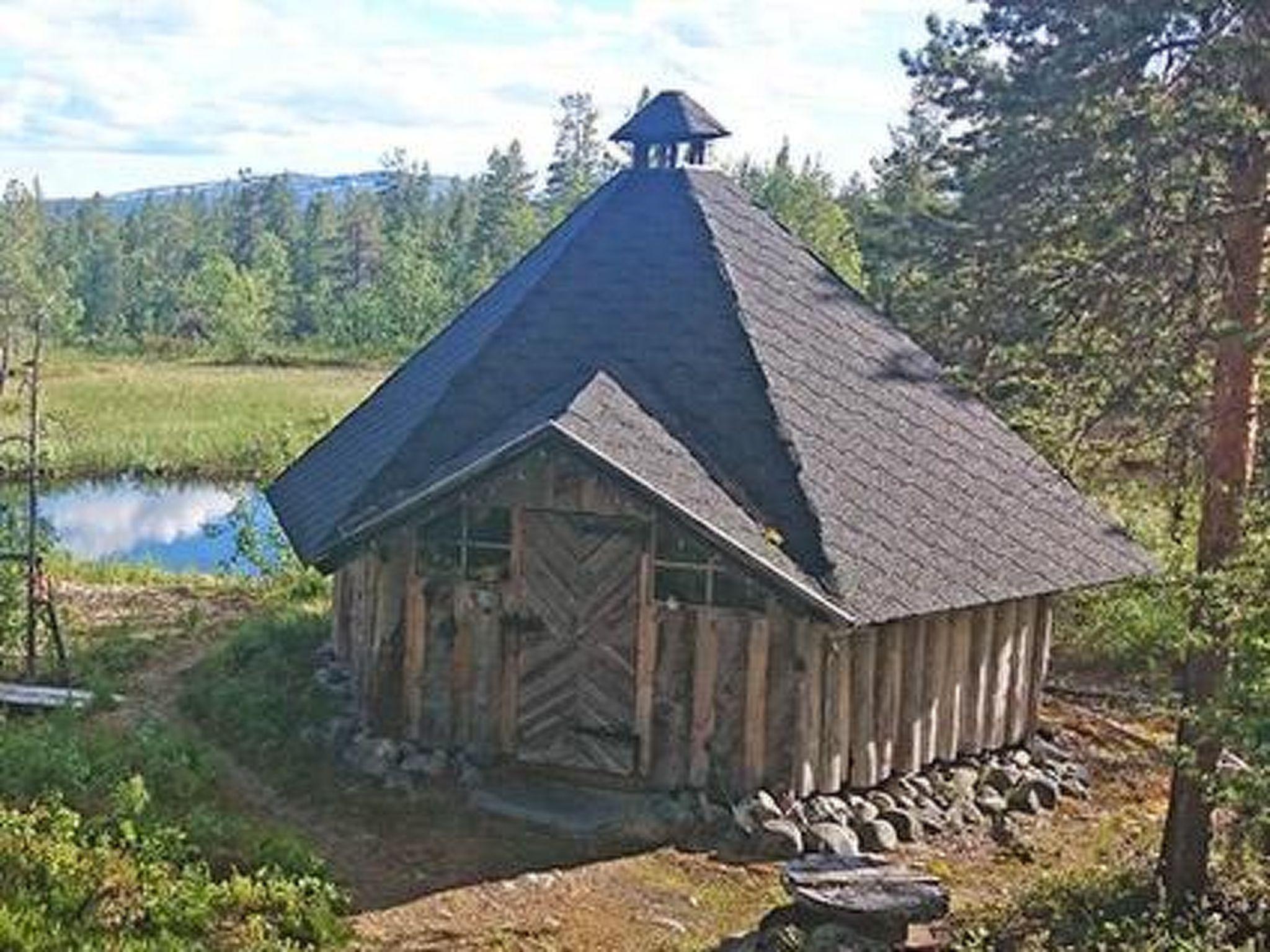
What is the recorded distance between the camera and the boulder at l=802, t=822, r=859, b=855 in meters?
11.8

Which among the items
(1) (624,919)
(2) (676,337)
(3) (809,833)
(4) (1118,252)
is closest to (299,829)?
(1) (624,919)

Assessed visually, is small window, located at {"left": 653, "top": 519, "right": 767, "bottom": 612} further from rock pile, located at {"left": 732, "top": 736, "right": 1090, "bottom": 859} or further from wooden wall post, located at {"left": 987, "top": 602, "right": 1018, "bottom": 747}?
wooden wall post, located at {"left": 987, "top": 602, "right": 1018, "bottom": 747}

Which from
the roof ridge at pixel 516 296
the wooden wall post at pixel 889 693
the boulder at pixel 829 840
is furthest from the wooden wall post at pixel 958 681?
the roof ridge at pixel 516 296

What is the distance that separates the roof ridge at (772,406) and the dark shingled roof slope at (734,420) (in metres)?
0.02

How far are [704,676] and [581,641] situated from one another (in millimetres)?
1086

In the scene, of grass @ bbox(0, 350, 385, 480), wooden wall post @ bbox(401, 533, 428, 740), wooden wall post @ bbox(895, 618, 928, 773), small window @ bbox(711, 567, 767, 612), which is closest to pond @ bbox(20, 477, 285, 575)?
grass @ bbox(0, 350, 385, 480)

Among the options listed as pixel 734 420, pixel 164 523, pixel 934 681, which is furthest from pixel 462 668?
pixel 164 523

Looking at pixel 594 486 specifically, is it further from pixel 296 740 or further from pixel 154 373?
pixel 154 373

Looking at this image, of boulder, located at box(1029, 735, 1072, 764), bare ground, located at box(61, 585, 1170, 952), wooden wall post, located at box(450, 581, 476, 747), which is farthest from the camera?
boulder, located at box(1029, 735, 1072, 764)

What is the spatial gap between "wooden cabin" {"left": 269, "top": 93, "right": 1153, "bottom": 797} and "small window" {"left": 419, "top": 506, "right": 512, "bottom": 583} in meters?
0.02

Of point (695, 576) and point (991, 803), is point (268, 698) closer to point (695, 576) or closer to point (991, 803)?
point (695, 576)

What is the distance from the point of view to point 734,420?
1334 centimetres

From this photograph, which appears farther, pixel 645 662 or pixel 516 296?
pixel 516 296

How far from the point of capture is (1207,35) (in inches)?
388
